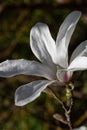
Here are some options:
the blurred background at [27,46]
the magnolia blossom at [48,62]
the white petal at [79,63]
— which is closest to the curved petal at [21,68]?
the magnolia blossom at [48,62]

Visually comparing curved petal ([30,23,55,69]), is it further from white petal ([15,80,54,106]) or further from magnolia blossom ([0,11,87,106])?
white petal ([15,80,54,106])

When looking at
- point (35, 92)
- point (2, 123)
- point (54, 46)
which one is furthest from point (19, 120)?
point (35, 92)

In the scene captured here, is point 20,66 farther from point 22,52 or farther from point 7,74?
point 22,52

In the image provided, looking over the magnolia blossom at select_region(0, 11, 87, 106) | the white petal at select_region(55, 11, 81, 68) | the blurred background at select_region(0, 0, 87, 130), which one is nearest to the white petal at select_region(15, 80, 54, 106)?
the magnolia blossom at select_region(0, 11, 87, 106)

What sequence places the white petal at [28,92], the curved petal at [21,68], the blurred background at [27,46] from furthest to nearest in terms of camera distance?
1. the blurred background at [27,46]
2. the curved petal at [21,68]
3. the white petal at [28,92]

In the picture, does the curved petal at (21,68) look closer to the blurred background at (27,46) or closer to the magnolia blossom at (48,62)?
the magnolia blossom at (48,62)

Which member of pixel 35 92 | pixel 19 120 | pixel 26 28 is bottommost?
pixel 19 120
